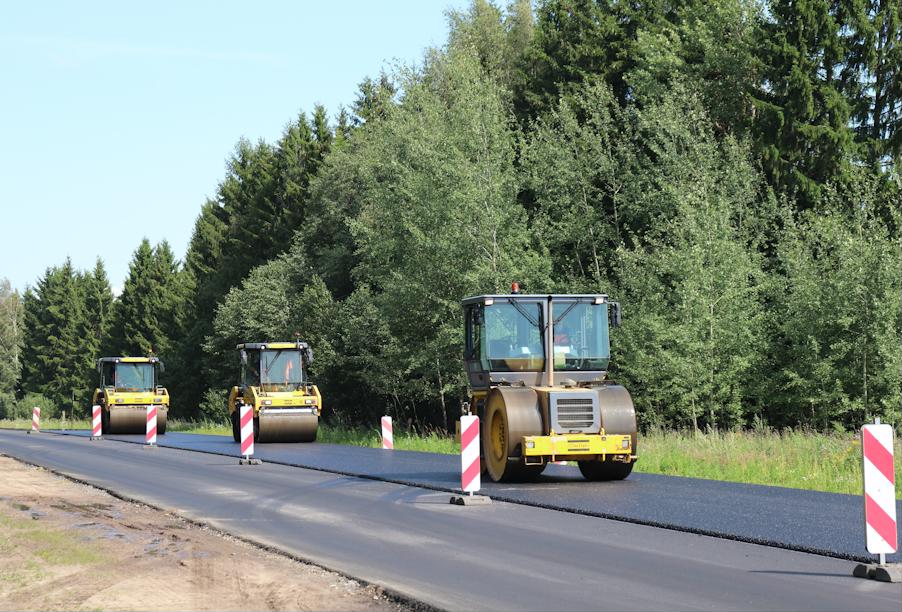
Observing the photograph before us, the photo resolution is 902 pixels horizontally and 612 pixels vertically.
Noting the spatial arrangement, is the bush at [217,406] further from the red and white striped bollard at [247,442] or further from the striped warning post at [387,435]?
the red and white striped bollard at [247,442]

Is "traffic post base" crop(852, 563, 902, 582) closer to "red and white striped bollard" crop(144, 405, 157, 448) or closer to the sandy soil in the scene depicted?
the sandy soil

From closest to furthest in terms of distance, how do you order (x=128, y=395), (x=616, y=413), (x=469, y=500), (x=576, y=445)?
(x=469, y=500)
(x=576, y=445)
(x=616, y=413)
(x=128, y=395)

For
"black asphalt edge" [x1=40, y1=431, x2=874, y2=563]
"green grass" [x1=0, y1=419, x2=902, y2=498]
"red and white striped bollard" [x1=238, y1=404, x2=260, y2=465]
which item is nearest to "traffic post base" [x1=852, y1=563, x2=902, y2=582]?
"black asphalt edge" [x1=40, y1=431, x2=874, y2=563]

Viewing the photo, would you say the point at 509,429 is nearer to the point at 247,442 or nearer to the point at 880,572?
the point at 880,572

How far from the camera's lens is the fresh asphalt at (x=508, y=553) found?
7930mm

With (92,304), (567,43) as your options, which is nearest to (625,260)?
(567,43)

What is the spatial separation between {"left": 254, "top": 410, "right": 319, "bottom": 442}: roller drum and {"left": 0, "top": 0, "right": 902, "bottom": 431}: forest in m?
2.75

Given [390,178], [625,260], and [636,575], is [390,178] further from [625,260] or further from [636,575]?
[636,575]

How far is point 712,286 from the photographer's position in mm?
32125

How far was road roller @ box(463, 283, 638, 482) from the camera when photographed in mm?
16125

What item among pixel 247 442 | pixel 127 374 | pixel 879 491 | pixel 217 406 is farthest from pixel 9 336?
pixel 879 491

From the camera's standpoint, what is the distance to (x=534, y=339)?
1756 cm

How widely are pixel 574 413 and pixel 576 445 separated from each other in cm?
52

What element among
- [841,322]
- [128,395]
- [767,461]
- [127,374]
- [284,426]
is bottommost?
[767,461]
